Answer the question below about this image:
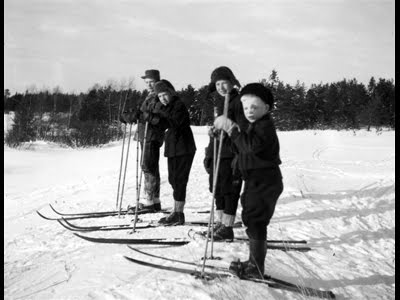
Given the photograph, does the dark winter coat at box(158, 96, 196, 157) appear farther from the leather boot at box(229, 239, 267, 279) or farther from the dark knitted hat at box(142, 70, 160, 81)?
the leather boot at box(229, 239, 267, 279)

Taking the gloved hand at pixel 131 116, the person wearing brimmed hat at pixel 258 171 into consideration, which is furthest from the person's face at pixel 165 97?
the person wearing brimmed hat at pixel 258 171

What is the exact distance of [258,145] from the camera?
3.21 m

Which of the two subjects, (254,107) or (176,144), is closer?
(254,107)

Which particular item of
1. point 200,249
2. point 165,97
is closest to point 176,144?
point 165,97

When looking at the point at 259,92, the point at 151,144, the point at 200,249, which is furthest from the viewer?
the point at 151,144

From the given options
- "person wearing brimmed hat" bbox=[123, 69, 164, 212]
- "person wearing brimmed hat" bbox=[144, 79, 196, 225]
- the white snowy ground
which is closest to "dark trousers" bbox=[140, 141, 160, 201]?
"person wearing brimmed hat" bbox=[123, 69, 164, 212]

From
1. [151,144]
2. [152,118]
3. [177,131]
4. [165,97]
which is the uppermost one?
[165,97]

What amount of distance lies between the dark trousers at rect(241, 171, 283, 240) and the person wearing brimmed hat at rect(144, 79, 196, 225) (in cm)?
214

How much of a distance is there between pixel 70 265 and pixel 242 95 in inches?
105

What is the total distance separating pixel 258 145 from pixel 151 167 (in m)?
3.45

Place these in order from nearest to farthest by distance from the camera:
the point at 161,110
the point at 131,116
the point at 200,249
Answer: the point at 200,249 < the point at 161,110 < the point at 131,116

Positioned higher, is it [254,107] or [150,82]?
[150,82]

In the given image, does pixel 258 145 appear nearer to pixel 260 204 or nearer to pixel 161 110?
pixel 260 204

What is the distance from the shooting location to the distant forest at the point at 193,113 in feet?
113
